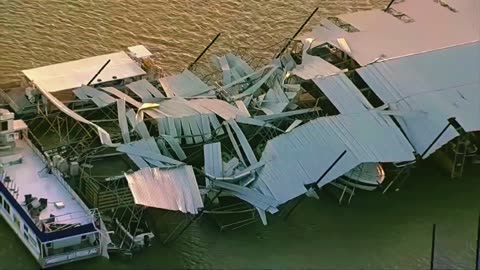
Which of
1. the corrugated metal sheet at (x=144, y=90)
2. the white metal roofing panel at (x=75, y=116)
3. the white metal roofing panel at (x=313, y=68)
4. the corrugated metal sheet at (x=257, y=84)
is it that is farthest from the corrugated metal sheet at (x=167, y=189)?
the white metal roofing panel at (x=313, y=68)

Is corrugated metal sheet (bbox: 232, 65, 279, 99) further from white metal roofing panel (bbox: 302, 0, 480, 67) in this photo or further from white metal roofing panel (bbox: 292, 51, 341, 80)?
white metal roofing panel (bbox: 302, 0, 480, 67)

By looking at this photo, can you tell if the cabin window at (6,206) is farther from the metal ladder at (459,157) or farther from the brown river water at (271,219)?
the metal ladder at (459,157)

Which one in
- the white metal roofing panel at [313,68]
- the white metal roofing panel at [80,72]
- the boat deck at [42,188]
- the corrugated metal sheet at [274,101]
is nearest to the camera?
the boat deck at [42,188]

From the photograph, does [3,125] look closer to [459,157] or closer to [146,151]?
[146,151]

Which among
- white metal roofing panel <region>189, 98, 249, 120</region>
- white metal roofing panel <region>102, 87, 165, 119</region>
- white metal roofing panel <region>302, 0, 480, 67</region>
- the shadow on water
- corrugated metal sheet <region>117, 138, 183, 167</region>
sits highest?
white metal roofing panel <region>302, 0, 480, 67</region>

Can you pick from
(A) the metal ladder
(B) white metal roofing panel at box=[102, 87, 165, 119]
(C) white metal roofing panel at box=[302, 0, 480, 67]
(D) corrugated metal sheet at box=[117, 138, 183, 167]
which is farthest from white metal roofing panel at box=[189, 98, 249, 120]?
(A) the metal ladder
